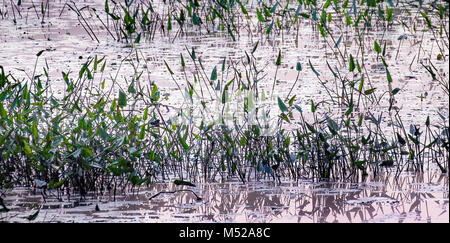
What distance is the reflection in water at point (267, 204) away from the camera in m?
3.25

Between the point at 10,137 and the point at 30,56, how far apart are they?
9.59 feet

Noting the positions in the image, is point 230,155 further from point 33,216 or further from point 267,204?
point 33,216

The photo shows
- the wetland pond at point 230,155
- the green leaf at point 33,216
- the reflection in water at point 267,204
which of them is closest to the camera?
the green leaf at point 33,216

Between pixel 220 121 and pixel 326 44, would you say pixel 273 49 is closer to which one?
pixel 326 44

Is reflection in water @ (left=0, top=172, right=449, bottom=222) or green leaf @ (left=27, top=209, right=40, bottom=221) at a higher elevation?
green leaf @ (left=27, top=209, right=40, bottom=221)

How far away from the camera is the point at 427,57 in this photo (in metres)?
6.19

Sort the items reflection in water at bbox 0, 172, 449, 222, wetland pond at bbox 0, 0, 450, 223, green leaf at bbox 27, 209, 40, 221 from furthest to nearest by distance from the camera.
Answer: wetland pond at bbox 0, 0, 450, 223 → reflection in water at bbox 0, 172, 449, 222 → green leaf at bbox 27, 209, 40, 221

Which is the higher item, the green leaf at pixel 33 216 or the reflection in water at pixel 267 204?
the green leaf at pixel 33 216

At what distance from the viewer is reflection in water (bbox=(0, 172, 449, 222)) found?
10.7 ft

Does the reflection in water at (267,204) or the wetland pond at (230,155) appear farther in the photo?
the wetland pond at (230,155)

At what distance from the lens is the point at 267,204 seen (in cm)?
344

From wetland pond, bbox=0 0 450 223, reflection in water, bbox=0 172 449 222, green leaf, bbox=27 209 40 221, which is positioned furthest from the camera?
wetland pond, bbox=0 0 450 223

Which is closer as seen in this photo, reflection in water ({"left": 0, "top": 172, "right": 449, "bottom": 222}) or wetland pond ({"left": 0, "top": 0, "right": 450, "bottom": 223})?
reflection in water ({"left": 0, "top": 172, "right": 449, "bottom": 222})
